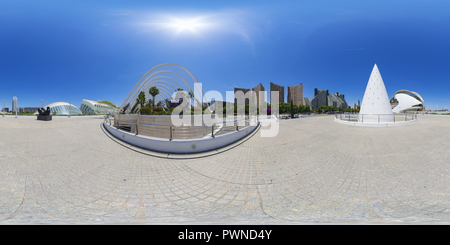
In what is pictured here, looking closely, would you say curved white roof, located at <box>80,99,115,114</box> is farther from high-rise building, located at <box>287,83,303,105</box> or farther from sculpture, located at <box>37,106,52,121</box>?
high-rise building, located at <box>287,83,303,105</box>

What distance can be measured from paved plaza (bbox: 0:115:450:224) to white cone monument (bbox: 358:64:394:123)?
607 inches

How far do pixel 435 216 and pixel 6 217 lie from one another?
689 cm

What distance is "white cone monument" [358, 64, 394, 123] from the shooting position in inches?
722

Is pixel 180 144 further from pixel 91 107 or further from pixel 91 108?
pixel 91 108

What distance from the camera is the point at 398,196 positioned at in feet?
10.7

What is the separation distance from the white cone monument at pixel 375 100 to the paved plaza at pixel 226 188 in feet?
50.6

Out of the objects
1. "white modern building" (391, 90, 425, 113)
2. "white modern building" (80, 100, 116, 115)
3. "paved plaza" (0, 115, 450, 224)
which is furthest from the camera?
"white modern building" (80, 100, 116, 115)

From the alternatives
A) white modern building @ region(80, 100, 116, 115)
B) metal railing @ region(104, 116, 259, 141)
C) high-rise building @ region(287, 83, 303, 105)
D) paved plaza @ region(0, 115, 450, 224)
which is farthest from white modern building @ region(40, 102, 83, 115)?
high-rise building @ region(287, 83, 303, 105)

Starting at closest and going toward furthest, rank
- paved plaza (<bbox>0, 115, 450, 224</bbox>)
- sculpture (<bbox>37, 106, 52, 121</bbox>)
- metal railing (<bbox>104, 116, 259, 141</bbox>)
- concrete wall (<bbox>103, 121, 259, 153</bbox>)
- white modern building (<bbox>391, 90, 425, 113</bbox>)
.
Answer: paved plaza (<bbox>0, 115, 450, 224</bbox>), concrete wall (<bbox>103, 121, 259, 153</bbox>), metal railing (<bbox>104, 116, 259, 141</bbox>), sculpture (<bbox>37, 106, 52, 121</bbox>), white modern building (<bbox>391, 90, 425, 113</bbox>)

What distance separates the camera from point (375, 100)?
62.5 feet

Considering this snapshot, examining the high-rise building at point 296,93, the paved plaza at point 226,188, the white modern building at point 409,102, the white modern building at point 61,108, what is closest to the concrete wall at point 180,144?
the paved plaza at point 226,188

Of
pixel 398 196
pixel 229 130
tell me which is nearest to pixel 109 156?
pixel 229 130

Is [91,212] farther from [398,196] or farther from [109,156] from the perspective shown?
[398,196]

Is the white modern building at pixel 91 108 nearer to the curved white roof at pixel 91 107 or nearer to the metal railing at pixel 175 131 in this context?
the curved white roof at pixel 91 107
